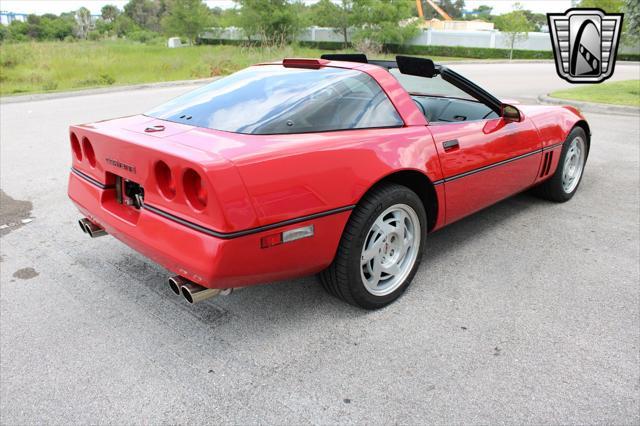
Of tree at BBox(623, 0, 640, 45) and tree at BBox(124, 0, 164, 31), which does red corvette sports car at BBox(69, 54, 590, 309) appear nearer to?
tree at BBox(623, 0, 640, 45)

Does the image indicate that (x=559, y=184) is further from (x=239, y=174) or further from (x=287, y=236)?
(x=239, y=174)

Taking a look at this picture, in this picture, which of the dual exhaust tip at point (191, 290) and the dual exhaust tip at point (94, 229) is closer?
the dual exhaust tip at point (191, 290)

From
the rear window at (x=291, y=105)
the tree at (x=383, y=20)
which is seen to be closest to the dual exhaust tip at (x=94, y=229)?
the rear window at (x=291, y=105)

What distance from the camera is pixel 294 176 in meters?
2.32

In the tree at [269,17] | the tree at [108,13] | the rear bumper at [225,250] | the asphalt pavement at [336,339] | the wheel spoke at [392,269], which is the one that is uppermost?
the tree at [108,13]

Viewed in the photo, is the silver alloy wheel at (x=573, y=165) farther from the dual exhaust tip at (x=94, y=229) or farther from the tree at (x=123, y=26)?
the tree at (x=123, y=26)

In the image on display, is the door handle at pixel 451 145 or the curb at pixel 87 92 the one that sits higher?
the door handle at pixel 451 145

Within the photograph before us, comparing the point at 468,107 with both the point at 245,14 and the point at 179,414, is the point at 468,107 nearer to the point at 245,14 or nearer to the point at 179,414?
the point at 179,414

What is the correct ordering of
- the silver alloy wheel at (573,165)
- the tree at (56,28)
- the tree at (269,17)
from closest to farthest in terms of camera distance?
the silver alloy wheel at (573,165), the tree at (269,17), the tree at (56,28)

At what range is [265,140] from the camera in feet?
7.90

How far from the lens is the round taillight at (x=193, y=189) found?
7.25ft

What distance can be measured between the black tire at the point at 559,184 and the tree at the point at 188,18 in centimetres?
5612

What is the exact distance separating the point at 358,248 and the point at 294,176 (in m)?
0.57

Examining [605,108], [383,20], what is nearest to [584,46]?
[605,108]
